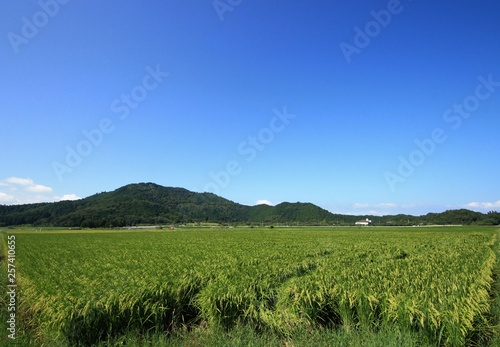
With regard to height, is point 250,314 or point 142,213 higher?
point 142,213

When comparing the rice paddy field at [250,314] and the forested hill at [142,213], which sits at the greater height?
the forested hill at [142,213]

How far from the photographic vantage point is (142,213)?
5571 inches

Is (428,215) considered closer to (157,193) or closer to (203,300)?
(157,193)

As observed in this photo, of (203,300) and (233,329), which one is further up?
(203,300)

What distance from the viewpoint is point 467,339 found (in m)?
6.43

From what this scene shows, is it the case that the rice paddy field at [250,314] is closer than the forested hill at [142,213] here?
Yes

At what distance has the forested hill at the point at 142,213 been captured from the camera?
40.8 metres

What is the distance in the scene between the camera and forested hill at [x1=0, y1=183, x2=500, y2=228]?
40.8m

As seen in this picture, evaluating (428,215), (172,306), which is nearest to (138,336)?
(172,306)

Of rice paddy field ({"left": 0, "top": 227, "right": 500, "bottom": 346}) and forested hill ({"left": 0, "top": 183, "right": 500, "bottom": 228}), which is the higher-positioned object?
forested hill ({"left": 0, "top": 183, "right": 500, "bottom": 228})

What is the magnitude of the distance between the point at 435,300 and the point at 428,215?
536 ft

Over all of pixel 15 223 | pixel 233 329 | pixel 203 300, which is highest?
pixel 15 223

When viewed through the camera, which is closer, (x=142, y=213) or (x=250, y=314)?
(x=250, y=314)

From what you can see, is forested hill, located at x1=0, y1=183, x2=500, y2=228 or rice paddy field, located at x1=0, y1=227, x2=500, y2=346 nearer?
rice paddy field, located at x1=0, y1=227, x2=500, y2=346
